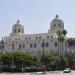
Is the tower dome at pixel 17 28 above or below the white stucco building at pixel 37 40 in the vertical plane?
above

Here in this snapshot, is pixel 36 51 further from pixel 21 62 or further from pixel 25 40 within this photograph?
pixel 21 62

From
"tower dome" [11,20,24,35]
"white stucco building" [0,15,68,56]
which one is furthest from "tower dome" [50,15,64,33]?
"tower dome" [11,20,24,35]

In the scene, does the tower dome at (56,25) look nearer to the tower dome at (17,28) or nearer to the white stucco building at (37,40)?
the white stucco building at (37,40)

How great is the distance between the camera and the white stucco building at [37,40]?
132m

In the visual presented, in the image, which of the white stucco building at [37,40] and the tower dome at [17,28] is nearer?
the white stucco building at [37,40]

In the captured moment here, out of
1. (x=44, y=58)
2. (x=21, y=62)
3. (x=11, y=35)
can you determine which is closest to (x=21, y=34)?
(x=11, y=35)

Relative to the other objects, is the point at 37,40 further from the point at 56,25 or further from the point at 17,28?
the point at 17,28

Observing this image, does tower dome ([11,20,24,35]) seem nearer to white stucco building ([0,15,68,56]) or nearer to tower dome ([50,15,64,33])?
white stucco building ([0,15,68,56])

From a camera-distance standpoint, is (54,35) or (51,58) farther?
(54,35)

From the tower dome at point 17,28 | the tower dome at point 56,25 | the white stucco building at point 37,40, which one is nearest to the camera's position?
the white stucco building at point 37,40

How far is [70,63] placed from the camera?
113625 mm

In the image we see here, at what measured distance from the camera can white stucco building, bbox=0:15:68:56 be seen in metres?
132

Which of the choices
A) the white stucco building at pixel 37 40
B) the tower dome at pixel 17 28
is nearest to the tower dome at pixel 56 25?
the white stucco building at pixel 37 40

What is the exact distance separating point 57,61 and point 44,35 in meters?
44.6
